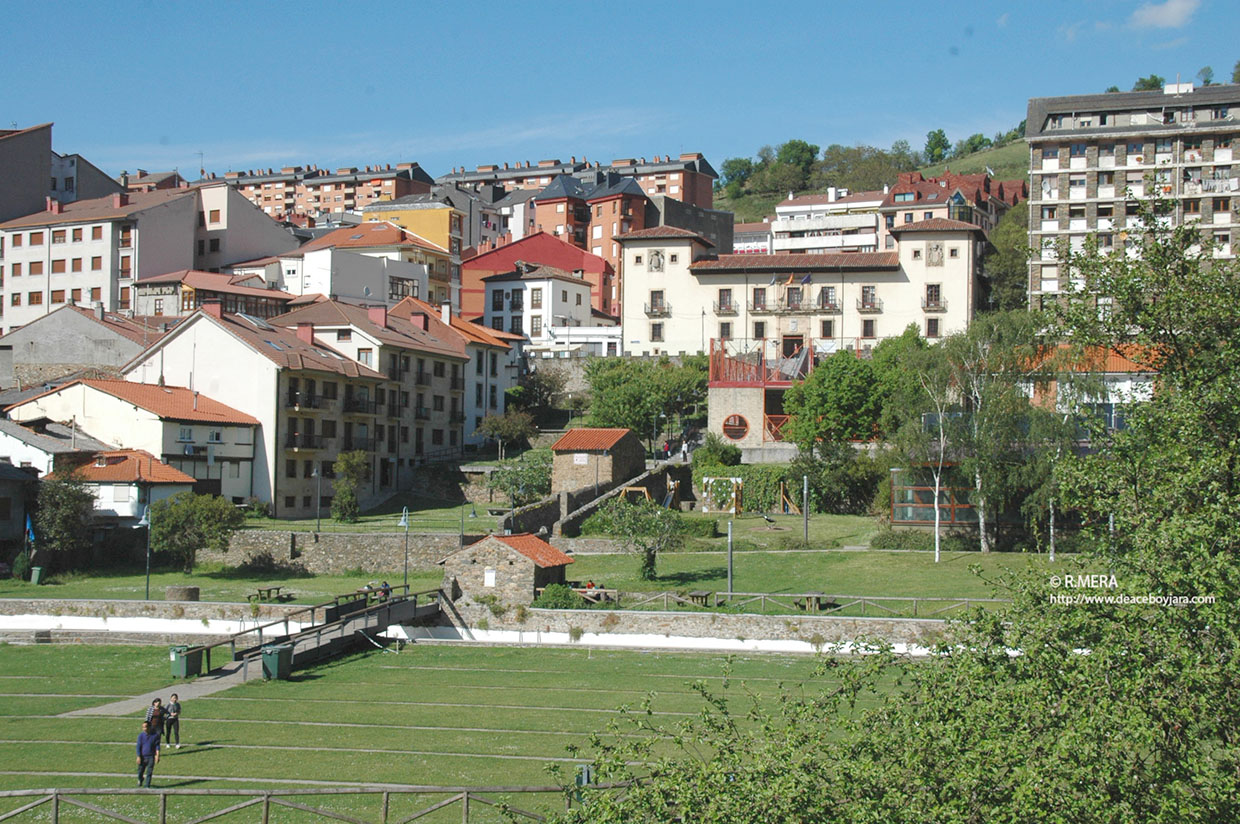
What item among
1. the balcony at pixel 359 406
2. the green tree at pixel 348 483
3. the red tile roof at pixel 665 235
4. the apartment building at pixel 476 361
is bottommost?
the green tree at pixel 348 483

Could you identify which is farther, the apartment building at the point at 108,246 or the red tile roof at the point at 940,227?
the apartment building at the point at 108,246

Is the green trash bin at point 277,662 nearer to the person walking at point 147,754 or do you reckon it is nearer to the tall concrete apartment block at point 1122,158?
the person walking at point 147,754

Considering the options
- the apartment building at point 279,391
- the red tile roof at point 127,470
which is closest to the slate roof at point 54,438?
the red tile roof at point 127,470

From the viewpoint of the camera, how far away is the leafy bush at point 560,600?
125ft

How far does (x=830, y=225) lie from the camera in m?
125

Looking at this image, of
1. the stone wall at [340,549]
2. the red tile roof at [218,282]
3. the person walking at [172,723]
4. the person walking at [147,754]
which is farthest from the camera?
the red tile roof at [218,282]

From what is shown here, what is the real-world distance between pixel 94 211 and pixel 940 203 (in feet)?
233

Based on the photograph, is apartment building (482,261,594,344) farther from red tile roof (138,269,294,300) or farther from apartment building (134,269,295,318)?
apartment building (134,269,295,318)

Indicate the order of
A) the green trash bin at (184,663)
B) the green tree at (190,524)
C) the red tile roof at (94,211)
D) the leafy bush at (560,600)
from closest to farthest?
the green trash bin at (184,663) → the leafy bush at (560,600) → the green tree at (190,524) → the red tile roof at (94,211)

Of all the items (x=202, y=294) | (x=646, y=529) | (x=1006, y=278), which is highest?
(x=1006, y=278)

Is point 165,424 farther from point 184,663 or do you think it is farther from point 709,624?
point 709,624

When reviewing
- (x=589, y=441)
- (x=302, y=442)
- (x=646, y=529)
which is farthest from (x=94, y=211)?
(x=646, y=529)

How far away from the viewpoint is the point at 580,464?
→ 56.3 meters

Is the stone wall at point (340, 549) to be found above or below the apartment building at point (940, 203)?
below
